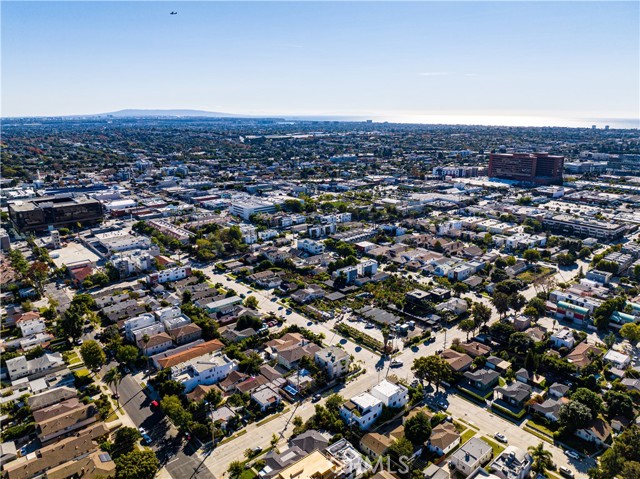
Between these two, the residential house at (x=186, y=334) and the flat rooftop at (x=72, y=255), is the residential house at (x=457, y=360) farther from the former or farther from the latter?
the flat rooftop at (x=72, y=255)

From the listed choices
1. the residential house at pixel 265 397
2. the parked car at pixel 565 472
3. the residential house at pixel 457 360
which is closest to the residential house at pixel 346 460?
the residential house at pixel 265 397

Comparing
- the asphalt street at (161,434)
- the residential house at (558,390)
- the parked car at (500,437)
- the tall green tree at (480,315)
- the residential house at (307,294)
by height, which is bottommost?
the asphalt street at (161,434)

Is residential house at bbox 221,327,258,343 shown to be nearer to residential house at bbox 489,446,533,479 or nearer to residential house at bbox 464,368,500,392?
residential house at bbox 464,368,500,392

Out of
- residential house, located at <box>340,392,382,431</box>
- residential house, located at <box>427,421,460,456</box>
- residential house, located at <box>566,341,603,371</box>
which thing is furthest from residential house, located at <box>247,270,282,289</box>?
residential house, located at <box>566,341,603,371</box>

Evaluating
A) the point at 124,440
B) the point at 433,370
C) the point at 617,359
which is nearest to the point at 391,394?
the point at 433,370

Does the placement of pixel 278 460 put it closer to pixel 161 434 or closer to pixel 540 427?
pixel 161 434

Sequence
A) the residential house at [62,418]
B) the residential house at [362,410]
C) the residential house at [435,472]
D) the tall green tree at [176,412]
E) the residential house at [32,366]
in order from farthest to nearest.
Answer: the residential house at [32,366], the residential house at [362,410], the tall green tree at [176,412], the residential house at [62,418], the residential house at [435,472]
